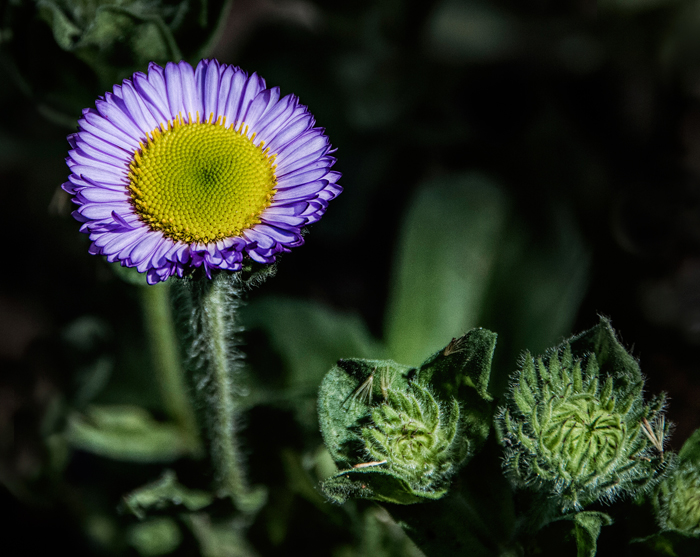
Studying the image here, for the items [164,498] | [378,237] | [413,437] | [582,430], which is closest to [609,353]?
[582,430]

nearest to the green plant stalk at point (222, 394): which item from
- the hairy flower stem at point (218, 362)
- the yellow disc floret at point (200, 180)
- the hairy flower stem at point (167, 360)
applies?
the hairy flower stem at point (218, 362)

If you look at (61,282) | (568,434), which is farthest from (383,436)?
(61,282)

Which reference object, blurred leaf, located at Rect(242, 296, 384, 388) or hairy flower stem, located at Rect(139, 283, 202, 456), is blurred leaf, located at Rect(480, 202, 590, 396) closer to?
blurred leaf, located at Rect(242, 296, 384, 388)

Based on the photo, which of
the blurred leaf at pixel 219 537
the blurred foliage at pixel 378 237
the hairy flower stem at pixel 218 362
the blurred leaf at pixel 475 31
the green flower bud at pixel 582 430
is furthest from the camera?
the blurred leaf at pixel 475 31

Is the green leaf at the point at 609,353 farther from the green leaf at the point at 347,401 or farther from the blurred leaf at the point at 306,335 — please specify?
the blurred leaf at the point at 306,335

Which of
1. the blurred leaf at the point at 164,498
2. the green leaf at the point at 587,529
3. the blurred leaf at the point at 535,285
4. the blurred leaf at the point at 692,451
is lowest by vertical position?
the blurred leaf at the point at 164,498

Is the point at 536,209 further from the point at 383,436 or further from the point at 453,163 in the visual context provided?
the point at 383,436

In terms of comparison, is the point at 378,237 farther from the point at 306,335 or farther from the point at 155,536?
the point at 155,536
